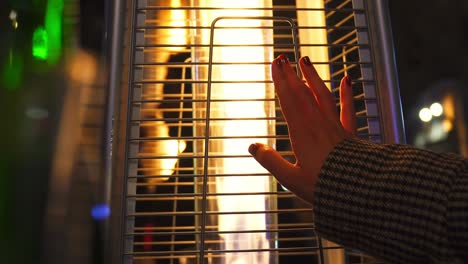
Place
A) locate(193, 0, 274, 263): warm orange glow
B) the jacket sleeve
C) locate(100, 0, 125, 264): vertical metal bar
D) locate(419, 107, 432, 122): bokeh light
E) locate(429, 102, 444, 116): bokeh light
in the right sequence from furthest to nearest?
locate(419, 107, 432, 122): bokeh light → locate(429, 102, 444, 116): bokeh light → locate(193, 0, 274, 263): warm orange glow → locate(100, 0, 125, 264): vertical metal bar → the jacket sleeve

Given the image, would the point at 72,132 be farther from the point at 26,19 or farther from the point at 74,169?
the point at 26,19

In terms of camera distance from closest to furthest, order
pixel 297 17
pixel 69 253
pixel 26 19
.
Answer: pixel 69 253
pixel 26 19
pixel 297 17

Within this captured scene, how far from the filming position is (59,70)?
1.05 ft

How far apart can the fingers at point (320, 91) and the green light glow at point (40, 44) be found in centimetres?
25

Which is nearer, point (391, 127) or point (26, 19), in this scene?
point (26, 19)

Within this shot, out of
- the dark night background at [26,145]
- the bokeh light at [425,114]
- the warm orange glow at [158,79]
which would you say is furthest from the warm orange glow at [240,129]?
the bokeh light at [425,114]

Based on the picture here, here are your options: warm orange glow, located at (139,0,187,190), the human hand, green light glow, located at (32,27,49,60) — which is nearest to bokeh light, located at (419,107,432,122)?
warm orange glow, located at (139,0,187,190)

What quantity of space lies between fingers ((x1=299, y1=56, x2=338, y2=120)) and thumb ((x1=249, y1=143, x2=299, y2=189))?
66 mm

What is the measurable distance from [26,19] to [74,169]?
0.59 ft

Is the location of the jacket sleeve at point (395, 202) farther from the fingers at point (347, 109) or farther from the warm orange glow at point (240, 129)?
the warm orange glow at point (240, 129)

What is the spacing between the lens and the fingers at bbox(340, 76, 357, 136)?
0.52m

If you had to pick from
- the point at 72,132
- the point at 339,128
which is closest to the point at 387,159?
the point at 339,128

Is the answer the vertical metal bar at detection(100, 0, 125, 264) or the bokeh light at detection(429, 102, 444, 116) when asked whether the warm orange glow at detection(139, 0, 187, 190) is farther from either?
the bokeh light at detection(429, 102, 444, 116)

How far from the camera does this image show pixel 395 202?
0.41 m
